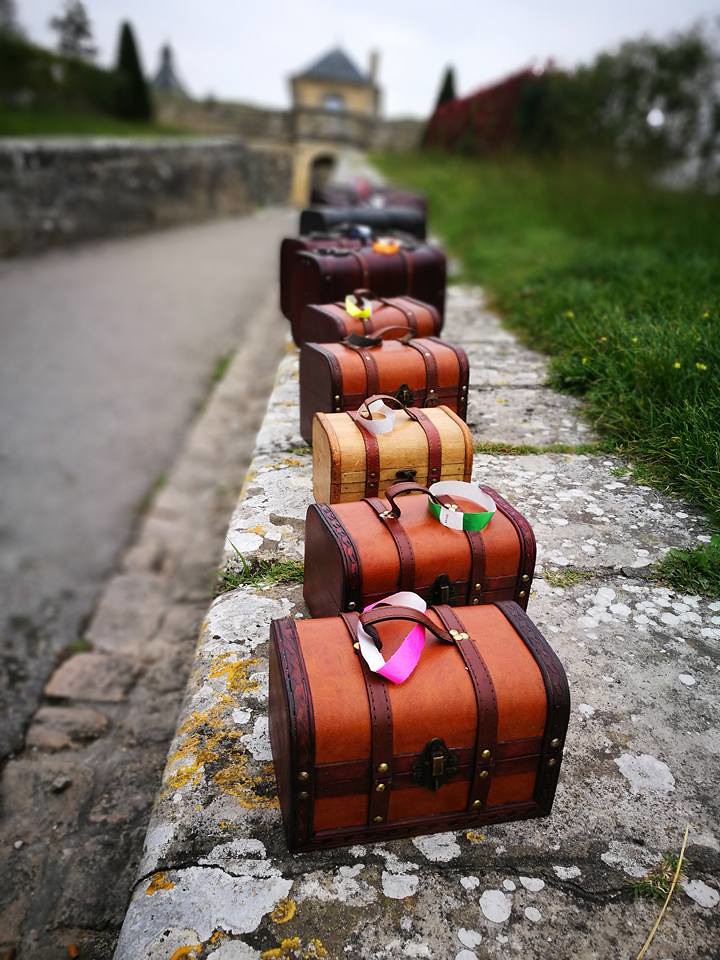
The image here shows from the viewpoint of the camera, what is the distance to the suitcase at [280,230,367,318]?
16.1 ft

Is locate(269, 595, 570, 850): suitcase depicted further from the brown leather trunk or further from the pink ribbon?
the brown leather trunk

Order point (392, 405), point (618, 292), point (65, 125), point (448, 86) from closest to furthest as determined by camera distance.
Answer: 1. point (392, 405)
2. point (618, 292)
3. point (65, 125)
4. point (448, 86)

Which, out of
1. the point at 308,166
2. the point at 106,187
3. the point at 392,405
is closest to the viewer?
the point at 392,405

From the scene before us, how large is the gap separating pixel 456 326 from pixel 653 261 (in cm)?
220

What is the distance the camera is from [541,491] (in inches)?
132

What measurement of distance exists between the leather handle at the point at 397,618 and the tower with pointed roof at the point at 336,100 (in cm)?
3561

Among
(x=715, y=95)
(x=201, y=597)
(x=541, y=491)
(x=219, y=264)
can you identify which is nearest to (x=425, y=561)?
(x=541, y=491)

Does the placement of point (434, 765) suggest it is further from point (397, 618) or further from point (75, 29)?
point (75, 29)

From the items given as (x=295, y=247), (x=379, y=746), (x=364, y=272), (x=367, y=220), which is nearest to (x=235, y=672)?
(x=379, y=746)

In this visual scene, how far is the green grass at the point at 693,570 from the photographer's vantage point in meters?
2.71

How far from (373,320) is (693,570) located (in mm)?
1940

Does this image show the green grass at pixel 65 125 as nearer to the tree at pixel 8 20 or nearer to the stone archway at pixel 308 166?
the tree at pixel 8 20

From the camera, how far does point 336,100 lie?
38312 millimetres

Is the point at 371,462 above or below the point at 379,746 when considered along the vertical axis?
above
